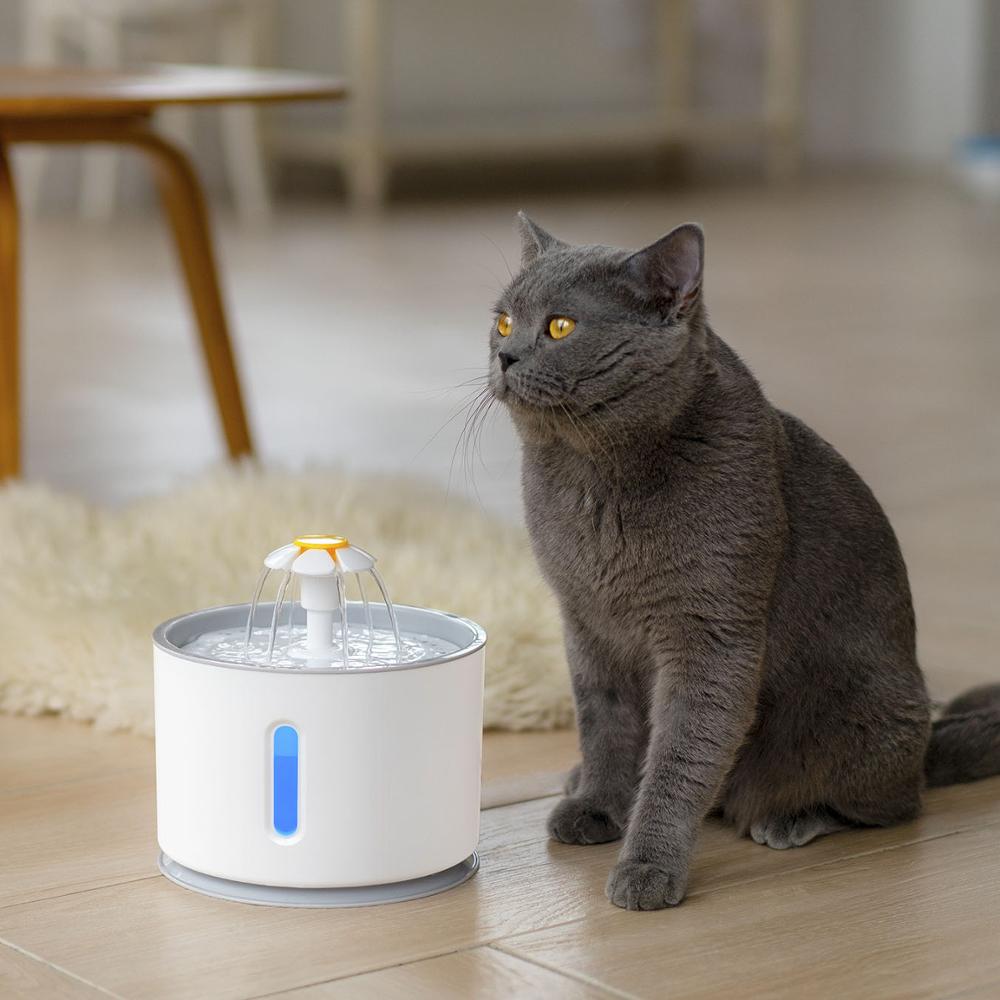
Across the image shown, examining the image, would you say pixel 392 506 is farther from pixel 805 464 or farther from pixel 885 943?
pixel 885 943

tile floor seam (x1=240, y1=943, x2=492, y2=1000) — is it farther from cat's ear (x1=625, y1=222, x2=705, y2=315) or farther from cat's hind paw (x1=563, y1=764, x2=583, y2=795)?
cat's ear (x1=625, y1=222, x2=705, y2=315)

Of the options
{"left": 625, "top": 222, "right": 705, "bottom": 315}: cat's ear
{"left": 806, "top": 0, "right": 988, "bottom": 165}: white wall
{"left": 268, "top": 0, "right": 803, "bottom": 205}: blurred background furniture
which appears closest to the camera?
{"left": 625, "top": 222, "right": 705, "bottom": 315}: cat's ear

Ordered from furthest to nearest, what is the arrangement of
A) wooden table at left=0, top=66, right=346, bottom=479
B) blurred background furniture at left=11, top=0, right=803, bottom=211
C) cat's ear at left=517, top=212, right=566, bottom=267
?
blurred background furniture at left=11, top=0, right=803, bottom=211
wooden table at left=0, top=66, right=346, bottom=479
cat's ear at left=517, top=212, right=566, bottom=267

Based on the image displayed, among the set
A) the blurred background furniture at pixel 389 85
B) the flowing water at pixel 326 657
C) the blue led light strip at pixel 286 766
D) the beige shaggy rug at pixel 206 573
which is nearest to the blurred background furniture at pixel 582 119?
the blurred background furniture at pixel 389 85

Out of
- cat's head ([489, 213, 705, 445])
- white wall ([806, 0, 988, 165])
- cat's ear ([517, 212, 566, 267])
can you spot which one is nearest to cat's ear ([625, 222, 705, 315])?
cat's head ([489, 213, 705, 445])

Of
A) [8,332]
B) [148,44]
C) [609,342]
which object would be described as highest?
[148,44]

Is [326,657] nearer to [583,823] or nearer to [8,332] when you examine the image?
[583,823]

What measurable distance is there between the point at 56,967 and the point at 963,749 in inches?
28.7

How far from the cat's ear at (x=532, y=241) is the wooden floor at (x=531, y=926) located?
420 mm

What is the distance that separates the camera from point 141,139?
7.41 feet

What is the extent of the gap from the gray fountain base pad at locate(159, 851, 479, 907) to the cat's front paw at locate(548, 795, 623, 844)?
0.40 ft

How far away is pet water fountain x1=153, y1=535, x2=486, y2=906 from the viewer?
3.56 ft

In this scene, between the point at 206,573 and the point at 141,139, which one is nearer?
the point at 206,573

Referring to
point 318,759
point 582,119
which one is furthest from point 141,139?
point 582,119
